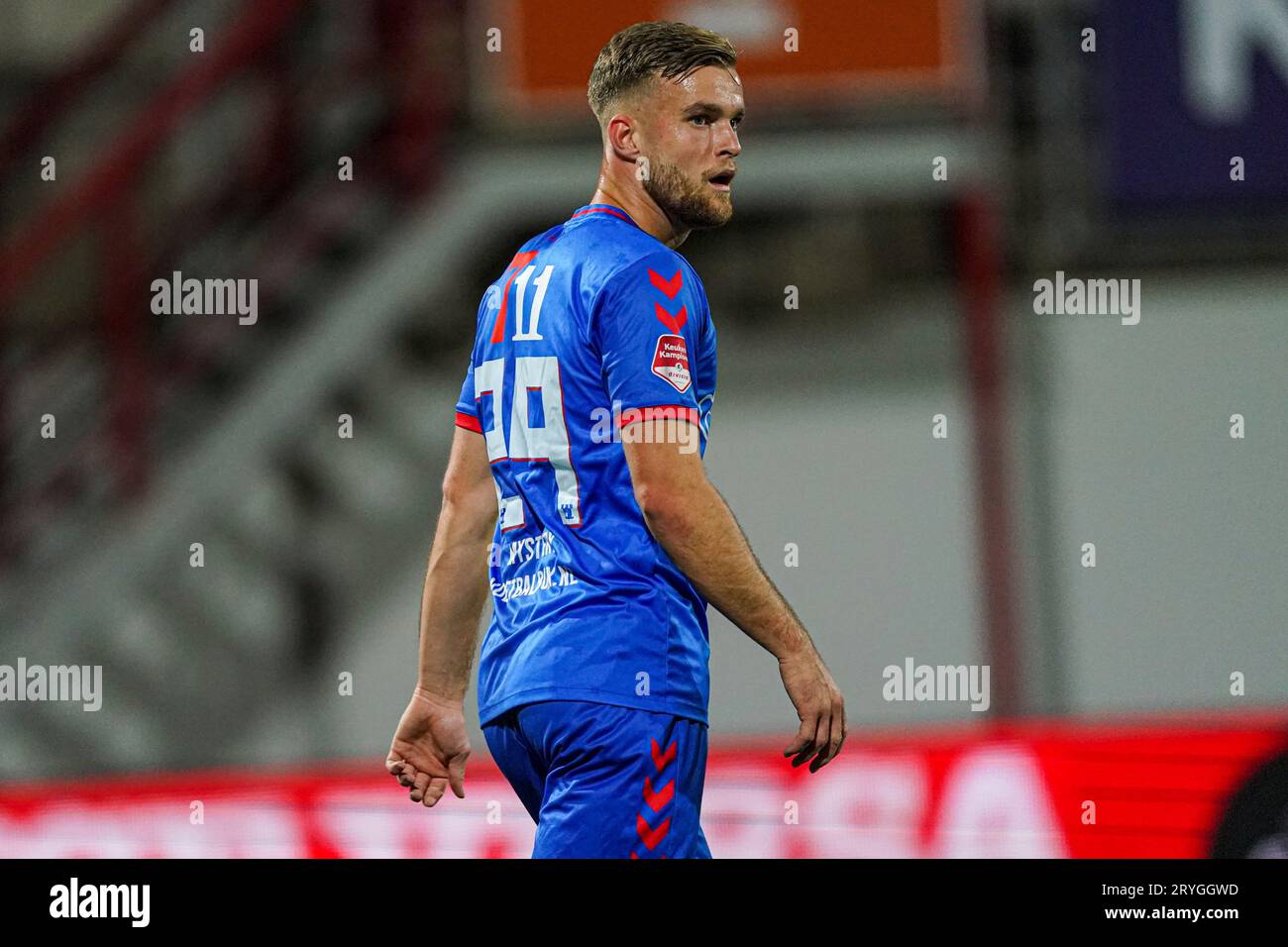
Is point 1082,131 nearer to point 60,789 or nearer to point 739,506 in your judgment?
point 739,506

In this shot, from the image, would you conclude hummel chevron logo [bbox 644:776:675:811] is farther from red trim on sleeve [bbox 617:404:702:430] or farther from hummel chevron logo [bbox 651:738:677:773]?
red trim on sleeve [bbox 617:404:702:430]

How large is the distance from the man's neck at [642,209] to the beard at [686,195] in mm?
25

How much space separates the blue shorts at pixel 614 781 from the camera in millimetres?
3512

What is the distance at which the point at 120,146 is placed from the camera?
8977mm

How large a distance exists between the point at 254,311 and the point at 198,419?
665mm

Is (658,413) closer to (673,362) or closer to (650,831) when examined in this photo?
(673,362)

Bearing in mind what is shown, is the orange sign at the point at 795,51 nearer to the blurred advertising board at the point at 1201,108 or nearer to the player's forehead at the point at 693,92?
the blurred advertising board at the point at 1201,108

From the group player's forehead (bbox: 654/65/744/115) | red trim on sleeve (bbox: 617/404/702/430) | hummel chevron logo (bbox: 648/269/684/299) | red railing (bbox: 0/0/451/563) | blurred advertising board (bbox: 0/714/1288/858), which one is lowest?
blurred advertising board (bbox: 0/714/1288/858)

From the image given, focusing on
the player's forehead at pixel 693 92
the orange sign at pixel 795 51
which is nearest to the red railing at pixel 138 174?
the orange sign at pixel 795 51

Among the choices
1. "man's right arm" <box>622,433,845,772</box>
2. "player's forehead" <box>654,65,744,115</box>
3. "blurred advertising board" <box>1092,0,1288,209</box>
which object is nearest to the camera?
"man's right arm" <box>622,433,845,772</box>

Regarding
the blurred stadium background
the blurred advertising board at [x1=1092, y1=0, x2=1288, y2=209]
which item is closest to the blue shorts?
the blurred stadium background

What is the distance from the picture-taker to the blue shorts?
11.5ft

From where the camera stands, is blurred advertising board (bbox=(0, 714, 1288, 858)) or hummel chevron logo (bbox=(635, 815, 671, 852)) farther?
blurred advertising board (bbox=(0, 714, 1288, 858))

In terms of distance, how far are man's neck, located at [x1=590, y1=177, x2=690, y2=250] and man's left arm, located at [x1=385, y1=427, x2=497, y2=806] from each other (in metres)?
0.56
